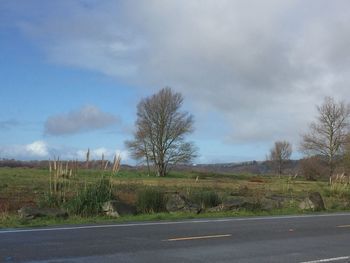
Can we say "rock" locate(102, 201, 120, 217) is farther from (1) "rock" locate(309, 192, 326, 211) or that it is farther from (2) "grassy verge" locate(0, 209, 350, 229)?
(1) "rock" locate(309, 192, 326, 211)

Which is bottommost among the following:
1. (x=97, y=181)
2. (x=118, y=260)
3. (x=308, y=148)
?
(x=118, y=260)

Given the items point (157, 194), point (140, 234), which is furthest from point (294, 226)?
point (157, 194)

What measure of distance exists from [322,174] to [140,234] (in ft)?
248

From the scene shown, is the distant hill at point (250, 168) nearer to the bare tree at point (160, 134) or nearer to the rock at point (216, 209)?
the bare tree at point (160, 134)

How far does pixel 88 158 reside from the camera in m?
18.6

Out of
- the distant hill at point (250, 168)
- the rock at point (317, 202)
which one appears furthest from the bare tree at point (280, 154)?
the rock at point (317, 202)

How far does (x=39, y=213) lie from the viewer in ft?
54.9

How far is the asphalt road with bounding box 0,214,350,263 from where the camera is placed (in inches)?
375

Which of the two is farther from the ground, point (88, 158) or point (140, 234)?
point (88, 158)

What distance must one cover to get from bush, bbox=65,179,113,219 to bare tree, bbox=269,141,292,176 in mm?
104623

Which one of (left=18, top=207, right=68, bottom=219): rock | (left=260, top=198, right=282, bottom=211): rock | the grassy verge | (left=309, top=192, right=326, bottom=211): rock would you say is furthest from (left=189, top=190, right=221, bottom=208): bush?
(left=18, top=207, right=68, bottom=219): rock

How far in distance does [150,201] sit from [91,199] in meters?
2.57

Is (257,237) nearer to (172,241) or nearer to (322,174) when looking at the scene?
(172,241)

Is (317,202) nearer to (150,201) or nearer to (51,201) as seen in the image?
(150,201)
